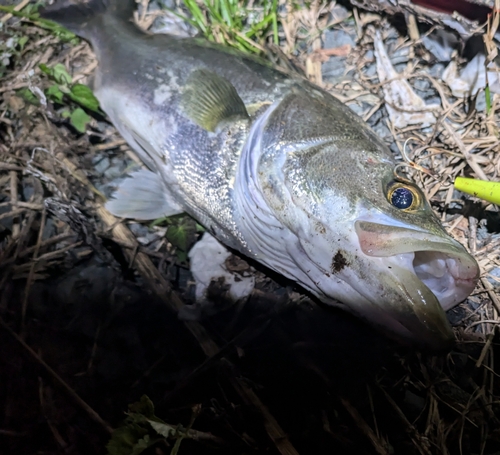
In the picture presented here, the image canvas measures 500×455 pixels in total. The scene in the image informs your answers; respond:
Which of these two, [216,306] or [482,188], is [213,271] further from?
[482,188]

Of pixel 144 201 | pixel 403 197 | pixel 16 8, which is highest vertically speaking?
pixel 16 8

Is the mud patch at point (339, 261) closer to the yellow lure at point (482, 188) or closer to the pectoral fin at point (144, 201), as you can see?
the yellow lure at point (482, 188)

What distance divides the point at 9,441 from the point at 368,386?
200 centimetres

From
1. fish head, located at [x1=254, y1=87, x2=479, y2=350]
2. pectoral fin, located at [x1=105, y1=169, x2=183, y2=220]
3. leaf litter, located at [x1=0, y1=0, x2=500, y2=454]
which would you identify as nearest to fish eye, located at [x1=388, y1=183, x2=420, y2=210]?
fish head, located at [x1=254, y1=87, x2=479, y2=350]

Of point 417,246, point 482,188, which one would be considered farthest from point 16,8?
point 482,188

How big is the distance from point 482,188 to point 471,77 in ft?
3.72

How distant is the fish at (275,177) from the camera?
151cm

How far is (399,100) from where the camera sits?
2719 mm

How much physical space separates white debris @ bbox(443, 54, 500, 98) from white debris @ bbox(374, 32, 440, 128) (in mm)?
187

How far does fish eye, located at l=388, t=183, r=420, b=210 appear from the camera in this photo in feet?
5.31

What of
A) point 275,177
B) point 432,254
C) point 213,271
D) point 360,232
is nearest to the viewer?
point 360,232

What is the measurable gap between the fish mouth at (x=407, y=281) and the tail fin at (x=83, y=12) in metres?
2.25

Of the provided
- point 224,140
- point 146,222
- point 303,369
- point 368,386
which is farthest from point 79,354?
point 368,386

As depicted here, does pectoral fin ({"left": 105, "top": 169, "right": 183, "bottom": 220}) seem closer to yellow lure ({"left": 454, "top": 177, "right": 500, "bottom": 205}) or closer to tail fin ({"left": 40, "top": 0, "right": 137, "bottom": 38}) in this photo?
tail fin ({"left": 40, "top": 0, "right": 137, "bottom": 38})
